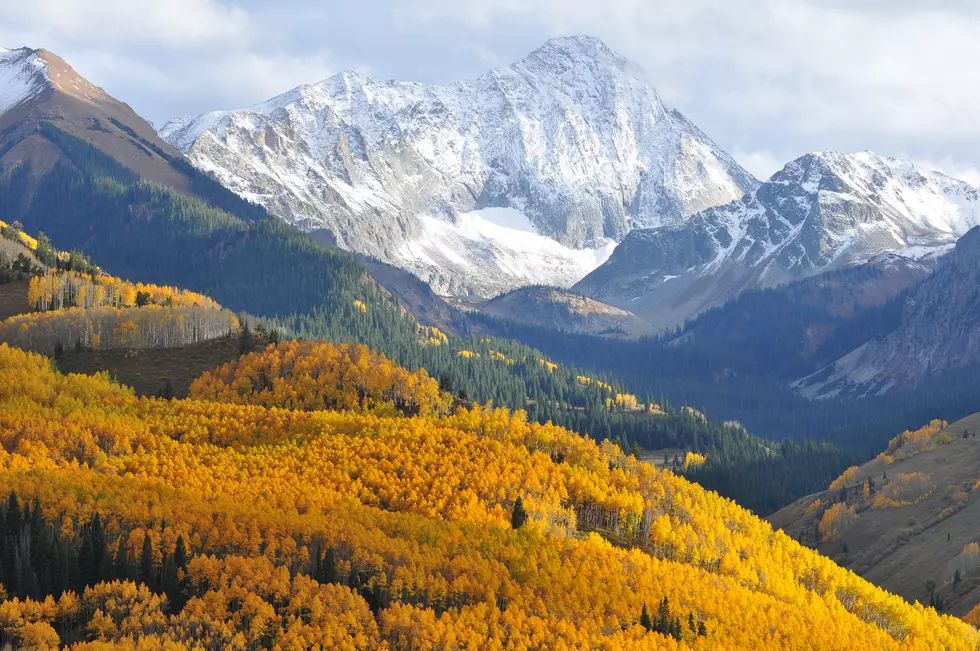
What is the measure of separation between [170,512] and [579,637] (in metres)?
60.2

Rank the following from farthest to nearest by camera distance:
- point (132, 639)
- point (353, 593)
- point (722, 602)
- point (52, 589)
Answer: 1. point (722, 602)
2. point (353, 593)
3. point (52, 589)
4. point (132, 639)

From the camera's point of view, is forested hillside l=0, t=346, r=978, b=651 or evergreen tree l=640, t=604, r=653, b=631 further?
evergreen tree l=640, t=604, r=653, b=631

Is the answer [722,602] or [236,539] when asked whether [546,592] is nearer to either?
[722,602]

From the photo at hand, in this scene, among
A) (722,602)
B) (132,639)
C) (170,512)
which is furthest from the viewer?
(722,602)

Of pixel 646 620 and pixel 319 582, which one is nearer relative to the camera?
pixel 319 582

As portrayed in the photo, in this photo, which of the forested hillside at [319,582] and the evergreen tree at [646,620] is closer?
the forested hillside at [319,582]

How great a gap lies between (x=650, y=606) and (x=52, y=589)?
271ft

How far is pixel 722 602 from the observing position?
184m

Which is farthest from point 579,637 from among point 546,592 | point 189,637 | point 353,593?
point 189,637

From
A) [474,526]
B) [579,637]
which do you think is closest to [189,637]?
[579,637]

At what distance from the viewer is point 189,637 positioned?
141 metres

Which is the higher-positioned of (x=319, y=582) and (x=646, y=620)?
(x=319, y=582)

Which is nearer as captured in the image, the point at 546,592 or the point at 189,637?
the point at 189,637

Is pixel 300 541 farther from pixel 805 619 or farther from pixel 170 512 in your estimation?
pixel 805 619
